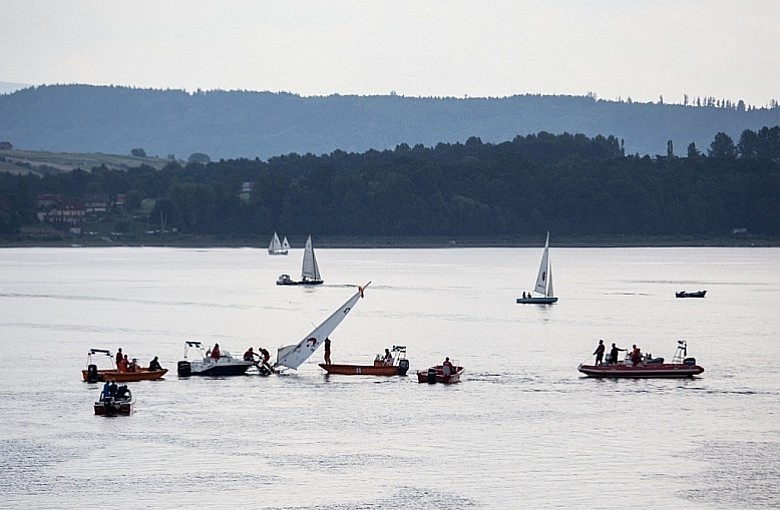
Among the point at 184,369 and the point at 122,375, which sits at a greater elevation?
the point at 184,369

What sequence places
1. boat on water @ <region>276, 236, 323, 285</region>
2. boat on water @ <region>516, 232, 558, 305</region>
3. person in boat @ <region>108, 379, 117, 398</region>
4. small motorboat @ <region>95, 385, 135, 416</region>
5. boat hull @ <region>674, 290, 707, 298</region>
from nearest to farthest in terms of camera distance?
small motorboat @ <region>95, 385, 135, 416</region> < person in boat @ <region>108, 379, 117, 398</region> < boat on water @ <region>516, 232, 558, 305</region> < boat hull @ <region>674, 290, 707, 298</region> < boat on water @ <region>276, 236, 323, 285</region>

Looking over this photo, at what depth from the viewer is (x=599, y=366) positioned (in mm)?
84812

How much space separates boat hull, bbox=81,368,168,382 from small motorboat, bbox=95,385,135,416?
35.5ft

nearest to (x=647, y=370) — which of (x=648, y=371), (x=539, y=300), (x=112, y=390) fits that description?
(x=648, y=371)

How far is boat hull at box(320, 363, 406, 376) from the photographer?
3354 inches

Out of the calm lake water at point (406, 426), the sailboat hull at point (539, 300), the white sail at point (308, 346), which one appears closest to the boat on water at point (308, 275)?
the sailboat hull at point (539, 300)

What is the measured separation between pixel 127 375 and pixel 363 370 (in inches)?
534

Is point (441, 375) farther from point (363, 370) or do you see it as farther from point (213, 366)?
point (213, 366)

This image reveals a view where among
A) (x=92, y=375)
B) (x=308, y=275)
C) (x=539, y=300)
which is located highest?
(x=308, y=275)

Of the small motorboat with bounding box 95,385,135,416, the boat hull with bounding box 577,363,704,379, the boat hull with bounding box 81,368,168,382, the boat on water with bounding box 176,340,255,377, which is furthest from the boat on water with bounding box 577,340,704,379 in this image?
the small motorboat with bounding box 95,385,135,416

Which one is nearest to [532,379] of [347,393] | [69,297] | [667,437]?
[347,393]

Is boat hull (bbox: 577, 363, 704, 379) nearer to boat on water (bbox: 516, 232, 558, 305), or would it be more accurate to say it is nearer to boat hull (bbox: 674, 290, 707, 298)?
boat on water (bbox: 516, 232, 558, 305)

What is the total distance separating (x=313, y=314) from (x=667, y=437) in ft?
244

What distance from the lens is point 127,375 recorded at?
8200 cm
